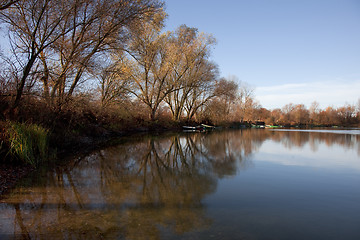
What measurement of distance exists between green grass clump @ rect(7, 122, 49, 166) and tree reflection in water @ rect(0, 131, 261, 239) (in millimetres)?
891

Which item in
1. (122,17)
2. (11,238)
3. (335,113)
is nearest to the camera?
(11,238)

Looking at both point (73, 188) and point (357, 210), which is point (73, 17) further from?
point (357, 210)

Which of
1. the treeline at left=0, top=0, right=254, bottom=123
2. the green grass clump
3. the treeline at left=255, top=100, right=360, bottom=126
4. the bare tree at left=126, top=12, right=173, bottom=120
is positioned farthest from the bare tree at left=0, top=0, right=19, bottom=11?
the treeline at left=255, top=100, right=360, bottom=126

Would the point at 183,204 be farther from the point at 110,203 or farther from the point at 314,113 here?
the point at 314,113

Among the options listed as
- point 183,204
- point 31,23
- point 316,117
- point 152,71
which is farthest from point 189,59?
point 316,117

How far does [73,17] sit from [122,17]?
2.44 meters

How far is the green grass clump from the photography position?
607cm

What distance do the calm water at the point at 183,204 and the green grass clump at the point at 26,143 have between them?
2.72 ft

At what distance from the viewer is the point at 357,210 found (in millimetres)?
3898

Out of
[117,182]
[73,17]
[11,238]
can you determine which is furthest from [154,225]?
[73,17]

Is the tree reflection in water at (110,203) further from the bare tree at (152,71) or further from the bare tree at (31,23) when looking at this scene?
the bare tree at (152,71)

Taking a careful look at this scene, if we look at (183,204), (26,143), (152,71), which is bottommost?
(183,204)

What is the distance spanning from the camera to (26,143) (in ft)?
20.9

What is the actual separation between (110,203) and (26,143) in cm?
404
